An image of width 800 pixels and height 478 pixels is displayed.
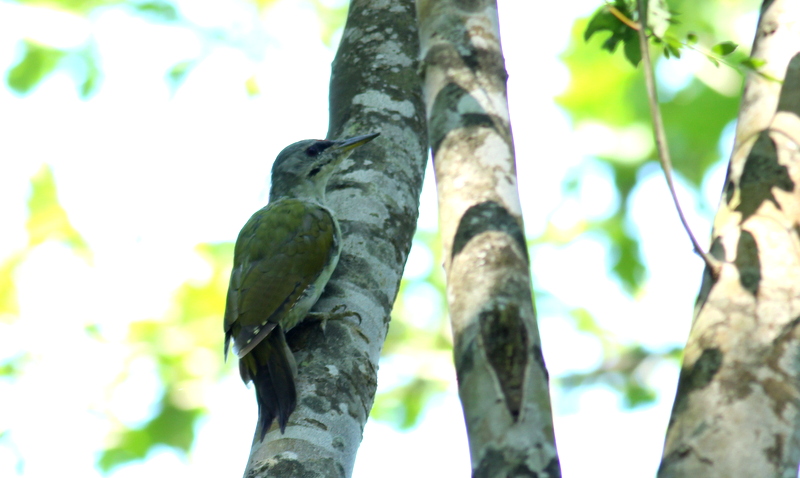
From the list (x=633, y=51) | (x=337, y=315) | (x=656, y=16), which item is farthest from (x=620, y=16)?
(x=337, y=315)

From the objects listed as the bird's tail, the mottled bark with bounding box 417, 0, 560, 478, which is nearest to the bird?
the bird's tail

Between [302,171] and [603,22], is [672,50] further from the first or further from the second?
[302,171]

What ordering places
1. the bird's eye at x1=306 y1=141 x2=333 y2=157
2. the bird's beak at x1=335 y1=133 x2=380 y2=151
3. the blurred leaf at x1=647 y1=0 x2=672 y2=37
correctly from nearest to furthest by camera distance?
the blurred leaf at x1=647 y1=0 x2=672 y2=37, the bird's beak at x1=335 y1=133 x2=380 y2=151, the bird's eye at x1=306 y1=141 x2=333 y2=157

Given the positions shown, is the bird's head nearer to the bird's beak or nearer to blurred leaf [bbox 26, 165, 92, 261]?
the bird's beak

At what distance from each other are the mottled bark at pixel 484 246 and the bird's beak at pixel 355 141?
1529mm

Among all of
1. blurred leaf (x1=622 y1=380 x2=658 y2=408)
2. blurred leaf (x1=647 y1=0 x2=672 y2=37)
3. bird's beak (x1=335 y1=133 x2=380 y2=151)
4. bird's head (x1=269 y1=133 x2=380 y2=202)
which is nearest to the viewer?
blurred leaf (x1=647 y1=0 x2=672 y2=37)

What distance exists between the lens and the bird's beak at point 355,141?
398cm

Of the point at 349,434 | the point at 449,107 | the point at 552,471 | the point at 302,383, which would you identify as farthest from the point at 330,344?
the point at 552,471

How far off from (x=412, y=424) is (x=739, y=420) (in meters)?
6.99

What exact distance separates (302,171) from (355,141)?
144 centimetres

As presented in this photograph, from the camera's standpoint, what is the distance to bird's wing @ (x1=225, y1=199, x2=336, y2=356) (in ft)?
12.6

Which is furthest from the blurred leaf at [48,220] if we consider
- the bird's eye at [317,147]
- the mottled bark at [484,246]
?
the mottled bark at [484,246]

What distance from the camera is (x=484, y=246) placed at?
1759mm

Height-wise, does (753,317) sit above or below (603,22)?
below
